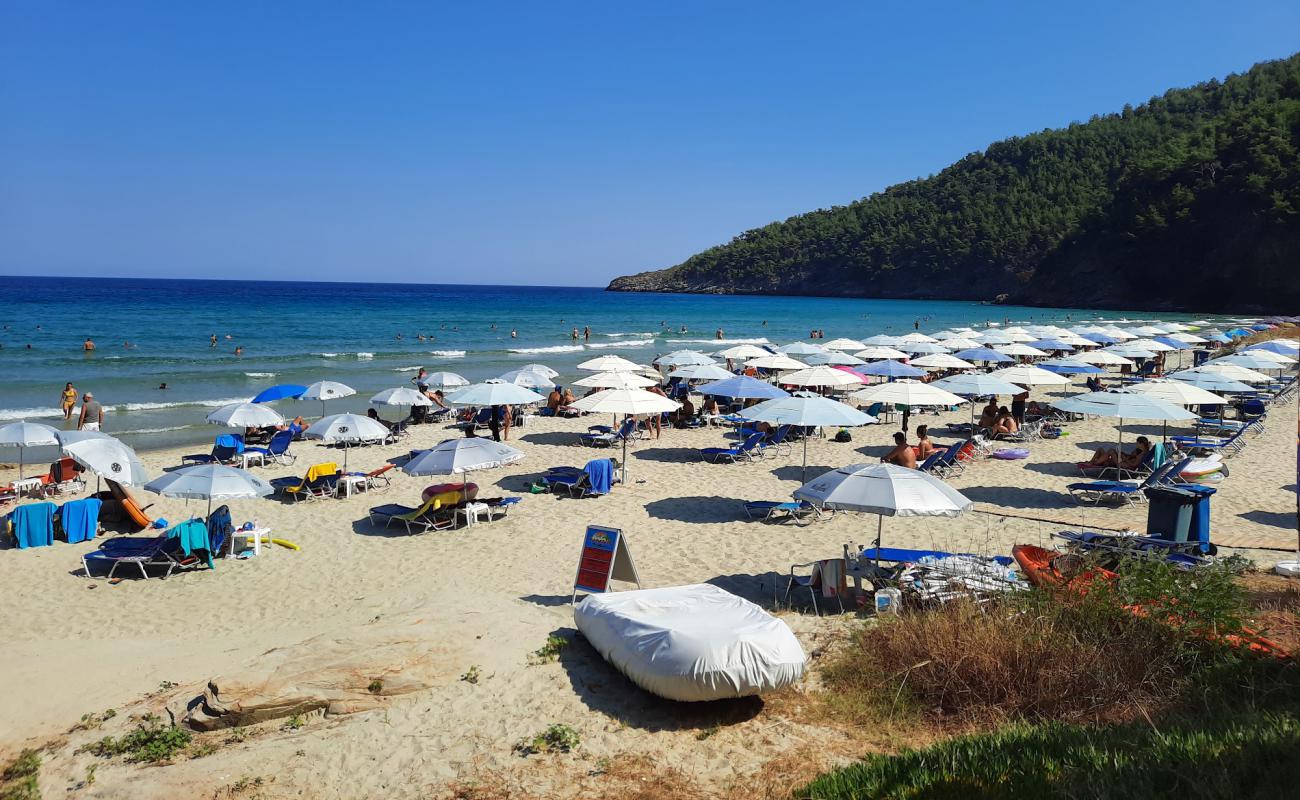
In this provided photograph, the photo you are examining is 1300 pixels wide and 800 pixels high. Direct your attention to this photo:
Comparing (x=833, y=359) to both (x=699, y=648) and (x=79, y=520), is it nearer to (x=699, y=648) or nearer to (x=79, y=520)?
(x=79, y=520)

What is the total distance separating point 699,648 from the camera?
17.2 feet

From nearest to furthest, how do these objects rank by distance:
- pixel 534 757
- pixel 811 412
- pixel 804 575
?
pixel 534 757, pixel 804 575, pixel 811 412

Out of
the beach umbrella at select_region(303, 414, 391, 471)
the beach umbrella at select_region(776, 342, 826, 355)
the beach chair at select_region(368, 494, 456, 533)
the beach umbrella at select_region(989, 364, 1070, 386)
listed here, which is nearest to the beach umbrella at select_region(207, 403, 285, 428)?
the beach umbrella at select_region(303, 414, 391, 471)

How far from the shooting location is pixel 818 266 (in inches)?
5354

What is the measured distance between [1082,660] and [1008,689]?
524 millimetres

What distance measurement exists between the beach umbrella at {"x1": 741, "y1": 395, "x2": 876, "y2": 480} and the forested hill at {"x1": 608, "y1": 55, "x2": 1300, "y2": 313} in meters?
71.3

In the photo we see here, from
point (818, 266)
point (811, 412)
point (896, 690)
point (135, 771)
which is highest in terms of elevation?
point (818, 266)

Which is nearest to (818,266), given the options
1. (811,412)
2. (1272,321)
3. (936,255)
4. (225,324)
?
(936,255)

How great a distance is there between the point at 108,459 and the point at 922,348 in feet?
75.9

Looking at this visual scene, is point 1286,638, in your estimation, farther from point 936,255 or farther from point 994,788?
point 936,255

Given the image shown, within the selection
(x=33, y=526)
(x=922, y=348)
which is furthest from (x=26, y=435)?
(x=922, y=348)

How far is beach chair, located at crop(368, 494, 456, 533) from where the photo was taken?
11.0 metres

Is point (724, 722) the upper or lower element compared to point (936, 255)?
lower

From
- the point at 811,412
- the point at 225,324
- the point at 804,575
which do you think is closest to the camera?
the point at 804,575
